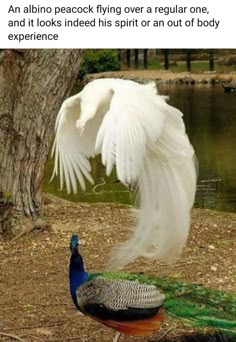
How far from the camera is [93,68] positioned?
21359mm

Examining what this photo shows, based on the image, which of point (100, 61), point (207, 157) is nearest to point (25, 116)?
point (207, 157)

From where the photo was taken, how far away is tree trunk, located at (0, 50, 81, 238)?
178 inches

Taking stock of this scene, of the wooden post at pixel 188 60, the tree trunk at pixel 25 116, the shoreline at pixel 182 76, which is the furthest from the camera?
the wooden post at pixel 188 60

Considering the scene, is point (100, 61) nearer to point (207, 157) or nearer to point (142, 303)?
point (207, 157)

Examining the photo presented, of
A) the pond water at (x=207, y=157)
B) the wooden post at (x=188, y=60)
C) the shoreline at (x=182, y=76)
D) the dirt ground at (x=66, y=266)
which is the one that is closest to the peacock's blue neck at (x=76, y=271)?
the dirt ground at (x=66, y=266)

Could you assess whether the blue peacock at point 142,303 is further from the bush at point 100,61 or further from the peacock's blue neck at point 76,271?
the bush at point 100,61

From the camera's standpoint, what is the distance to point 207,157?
9812 millimetres

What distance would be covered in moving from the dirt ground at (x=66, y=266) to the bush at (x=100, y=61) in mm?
15483

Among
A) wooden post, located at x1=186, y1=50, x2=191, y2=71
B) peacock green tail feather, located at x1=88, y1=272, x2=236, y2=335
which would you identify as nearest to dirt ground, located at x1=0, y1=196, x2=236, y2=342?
peacock green tail feather, located at x1=88, y1=272, x2=236, y2=335

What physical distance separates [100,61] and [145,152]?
60.4 ft

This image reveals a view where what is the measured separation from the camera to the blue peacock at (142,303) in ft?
10.1

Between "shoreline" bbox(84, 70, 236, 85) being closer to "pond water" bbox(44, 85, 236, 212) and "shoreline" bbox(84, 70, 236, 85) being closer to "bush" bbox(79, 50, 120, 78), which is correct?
"bush" bbox(79, 50, 120, 78)

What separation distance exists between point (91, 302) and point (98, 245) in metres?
1.43

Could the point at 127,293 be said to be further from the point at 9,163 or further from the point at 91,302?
the point at 9,163
